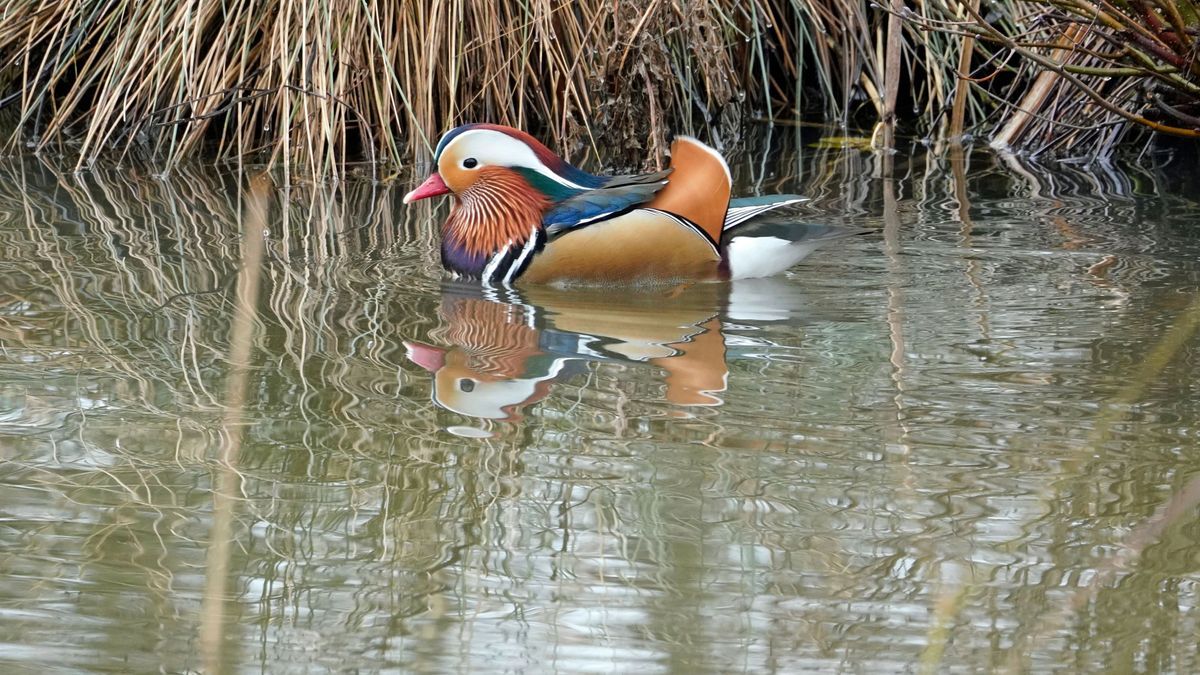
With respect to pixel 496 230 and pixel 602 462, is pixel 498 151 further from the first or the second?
pixel 602 462

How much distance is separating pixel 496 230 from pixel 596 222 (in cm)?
33

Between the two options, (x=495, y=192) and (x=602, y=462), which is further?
(x=495, y=192)

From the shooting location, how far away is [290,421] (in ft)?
10.1

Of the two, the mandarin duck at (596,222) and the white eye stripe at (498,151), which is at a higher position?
the white eye stripe at (498,151)

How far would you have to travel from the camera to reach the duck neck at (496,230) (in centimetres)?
434

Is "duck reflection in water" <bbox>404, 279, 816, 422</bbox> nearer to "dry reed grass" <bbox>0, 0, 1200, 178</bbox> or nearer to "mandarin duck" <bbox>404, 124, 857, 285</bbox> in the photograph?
"mandarin duck" <bbox>404, 124, 857, 285</bbox>

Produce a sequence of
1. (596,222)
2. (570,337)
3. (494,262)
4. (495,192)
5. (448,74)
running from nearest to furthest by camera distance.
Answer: (570,337), (596,222), (494,262), (495,192), (448,74)

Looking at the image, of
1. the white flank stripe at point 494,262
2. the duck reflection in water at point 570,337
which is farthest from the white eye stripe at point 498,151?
the duck reflection in water at point 570,337

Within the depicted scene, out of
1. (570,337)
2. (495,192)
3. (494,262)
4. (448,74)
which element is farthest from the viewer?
(448,74)

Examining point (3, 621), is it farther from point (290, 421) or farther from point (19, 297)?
point (19, 297)

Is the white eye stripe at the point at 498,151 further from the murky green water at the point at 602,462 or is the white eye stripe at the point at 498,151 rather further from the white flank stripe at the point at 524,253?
the murky green water at the point at 602,462

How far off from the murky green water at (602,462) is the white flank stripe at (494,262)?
4.2 inches

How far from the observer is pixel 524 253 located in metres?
4.32

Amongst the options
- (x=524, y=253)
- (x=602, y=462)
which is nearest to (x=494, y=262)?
(x=524, y=253)
